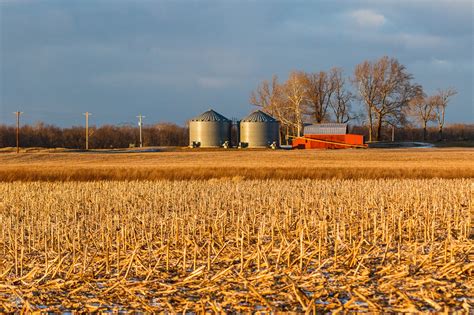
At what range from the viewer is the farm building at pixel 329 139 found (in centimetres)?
7831

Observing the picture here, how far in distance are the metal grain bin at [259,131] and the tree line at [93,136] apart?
79.1 feet

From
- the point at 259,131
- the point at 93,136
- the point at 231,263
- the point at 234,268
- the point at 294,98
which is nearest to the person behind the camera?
the point at 234,268

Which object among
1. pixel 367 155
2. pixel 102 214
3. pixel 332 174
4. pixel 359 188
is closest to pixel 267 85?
pixel 367 155

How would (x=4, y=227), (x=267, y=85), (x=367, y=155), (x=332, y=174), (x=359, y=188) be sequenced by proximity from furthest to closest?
(x=267, y=85)
(x=367, y=155)
(x=332, y=174)
(x=359, y=188)
(x=4, y=227)

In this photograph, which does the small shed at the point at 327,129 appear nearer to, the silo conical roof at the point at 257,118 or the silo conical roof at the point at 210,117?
the silo conical roof at the point at 257,118

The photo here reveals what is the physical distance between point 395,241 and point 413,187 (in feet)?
34.0

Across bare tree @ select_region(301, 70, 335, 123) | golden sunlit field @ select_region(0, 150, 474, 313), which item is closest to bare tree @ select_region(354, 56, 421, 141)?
bare tree @ select_region(301, 70, 335, 123)

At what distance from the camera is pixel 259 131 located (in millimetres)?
81375

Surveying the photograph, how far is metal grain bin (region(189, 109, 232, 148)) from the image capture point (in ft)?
270

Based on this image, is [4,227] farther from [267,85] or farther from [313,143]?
[267,85]

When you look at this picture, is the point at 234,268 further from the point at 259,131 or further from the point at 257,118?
the point at 257,118

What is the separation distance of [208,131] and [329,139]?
616 inches

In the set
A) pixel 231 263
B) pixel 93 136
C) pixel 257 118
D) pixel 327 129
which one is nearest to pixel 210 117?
pixel 257 118

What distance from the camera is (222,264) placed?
973cm
